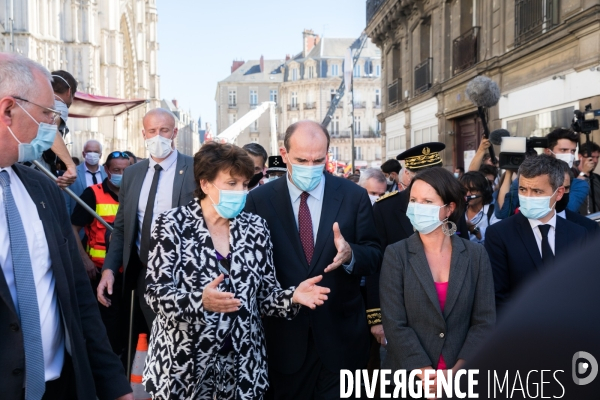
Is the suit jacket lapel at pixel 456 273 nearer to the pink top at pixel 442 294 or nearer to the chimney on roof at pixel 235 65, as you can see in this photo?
the pink top at pixel 442 294

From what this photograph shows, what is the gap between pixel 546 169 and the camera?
4.75 m

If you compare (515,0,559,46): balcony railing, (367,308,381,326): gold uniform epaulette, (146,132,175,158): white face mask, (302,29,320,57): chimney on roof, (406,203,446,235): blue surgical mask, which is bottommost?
(367,308,381,326): gold uniform epaulette

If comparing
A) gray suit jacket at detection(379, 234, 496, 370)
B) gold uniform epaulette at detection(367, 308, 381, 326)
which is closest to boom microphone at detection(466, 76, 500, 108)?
gold uniform epaulette at detection(367, 308, 381, 326)

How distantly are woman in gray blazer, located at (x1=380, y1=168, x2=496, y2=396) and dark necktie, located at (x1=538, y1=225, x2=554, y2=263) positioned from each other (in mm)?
741

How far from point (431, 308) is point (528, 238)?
115 centimetres

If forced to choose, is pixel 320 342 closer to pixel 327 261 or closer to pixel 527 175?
pixel 327 261

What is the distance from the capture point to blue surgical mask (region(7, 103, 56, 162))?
2.66 meters

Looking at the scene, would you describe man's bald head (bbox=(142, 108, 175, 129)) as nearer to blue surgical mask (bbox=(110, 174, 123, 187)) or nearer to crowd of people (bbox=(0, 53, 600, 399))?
crowd of people (bbox=(0, 53, 600, 399))

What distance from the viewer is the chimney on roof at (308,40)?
91500 millimetres

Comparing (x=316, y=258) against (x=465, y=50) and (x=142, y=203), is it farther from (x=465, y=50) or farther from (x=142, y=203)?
(x=465, y=50)

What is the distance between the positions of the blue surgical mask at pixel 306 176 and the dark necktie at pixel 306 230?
0.13 metres

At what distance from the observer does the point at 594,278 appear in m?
0.99

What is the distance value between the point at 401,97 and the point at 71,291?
79.3ft

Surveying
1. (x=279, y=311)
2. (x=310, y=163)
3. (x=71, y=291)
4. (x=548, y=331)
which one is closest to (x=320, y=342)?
(x=279, y=311)
